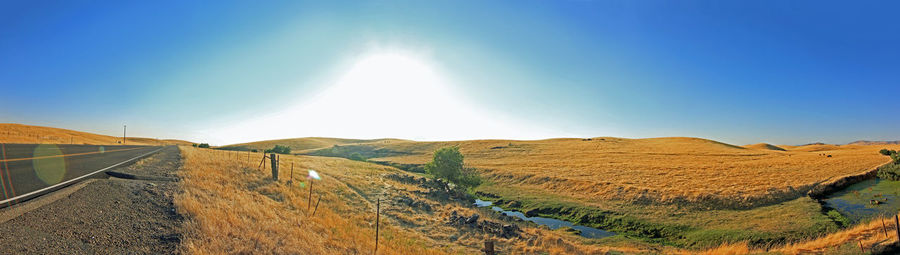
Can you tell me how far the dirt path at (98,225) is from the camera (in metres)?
6.65

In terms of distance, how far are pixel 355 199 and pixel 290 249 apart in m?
17.3

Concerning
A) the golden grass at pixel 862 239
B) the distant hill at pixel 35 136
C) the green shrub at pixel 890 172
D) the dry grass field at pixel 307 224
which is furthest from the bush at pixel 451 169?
the distant hill at pixel 35 136

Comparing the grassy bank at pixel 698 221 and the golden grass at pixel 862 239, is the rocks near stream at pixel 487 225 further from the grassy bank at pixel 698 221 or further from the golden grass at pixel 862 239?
the golden grass at pixel 862 239

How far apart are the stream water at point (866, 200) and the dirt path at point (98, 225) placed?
4192 centimetres

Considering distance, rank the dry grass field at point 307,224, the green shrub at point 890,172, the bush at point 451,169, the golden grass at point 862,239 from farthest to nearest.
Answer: the bush at point 451,169 → the green shrub at point 890,172 → the golden grass at point 862,239 → the dry grass field at point 307,224

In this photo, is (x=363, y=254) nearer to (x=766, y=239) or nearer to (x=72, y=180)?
(x=72, y=180)

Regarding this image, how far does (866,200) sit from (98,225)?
176 ft

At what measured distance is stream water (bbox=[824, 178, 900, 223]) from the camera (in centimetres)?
2705

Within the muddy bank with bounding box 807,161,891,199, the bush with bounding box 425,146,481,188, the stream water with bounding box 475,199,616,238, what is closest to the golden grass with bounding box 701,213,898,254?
the stream water with bounding box 475,199,616,238

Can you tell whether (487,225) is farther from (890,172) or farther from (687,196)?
(890,172)

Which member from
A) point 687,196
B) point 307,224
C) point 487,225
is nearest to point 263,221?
point 307,224

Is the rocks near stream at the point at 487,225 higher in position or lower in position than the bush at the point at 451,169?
lower

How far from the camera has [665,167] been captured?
57469mm

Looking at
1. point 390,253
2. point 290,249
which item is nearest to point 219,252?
point 290,249
